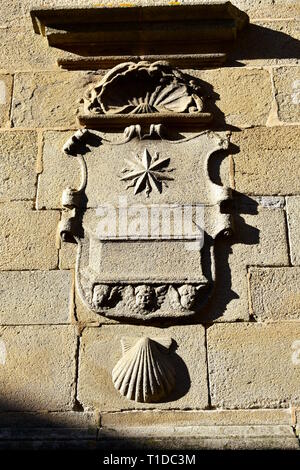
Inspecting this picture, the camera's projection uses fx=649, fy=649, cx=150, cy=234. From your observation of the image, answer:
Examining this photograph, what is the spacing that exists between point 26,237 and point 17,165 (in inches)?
16.4

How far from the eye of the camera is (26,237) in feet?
10.4

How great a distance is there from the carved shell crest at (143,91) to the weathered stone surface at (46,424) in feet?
5.07

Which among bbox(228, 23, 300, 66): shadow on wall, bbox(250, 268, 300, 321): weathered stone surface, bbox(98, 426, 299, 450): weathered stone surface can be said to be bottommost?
bbox(98, 426, 299, 450): weathered stone surface

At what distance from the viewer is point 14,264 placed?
3.09m

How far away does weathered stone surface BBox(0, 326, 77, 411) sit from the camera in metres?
2.81

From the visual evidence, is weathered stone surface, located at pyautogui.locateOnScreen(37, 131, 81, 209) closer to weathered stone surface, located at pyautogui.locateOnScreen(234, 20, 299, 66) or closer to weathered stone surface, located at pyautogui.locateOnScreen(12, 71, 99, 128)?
weathered stone surface, located at pyautogui.locateOnScreen(12, 71, 99, 128)

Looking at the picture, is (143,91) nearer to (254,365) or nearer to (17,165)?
(17,165)

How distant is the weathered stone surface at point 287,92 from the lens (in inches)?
134

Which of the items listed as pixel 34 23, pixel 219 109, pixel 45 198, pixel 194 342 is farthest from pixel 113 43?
pixel 194 342

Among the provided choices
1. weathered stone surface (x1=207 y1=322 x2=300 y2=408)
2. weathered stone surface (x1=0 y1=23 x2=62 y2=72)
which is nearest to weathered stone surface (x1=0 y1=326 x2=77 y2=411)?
weathered stone surface (x1=207 y1=322 x2=300 y2=408)

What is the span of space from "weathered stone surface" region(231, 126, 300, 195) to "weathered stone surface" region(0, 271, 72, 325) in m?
1.01

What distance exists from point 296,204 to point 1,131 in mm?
1579

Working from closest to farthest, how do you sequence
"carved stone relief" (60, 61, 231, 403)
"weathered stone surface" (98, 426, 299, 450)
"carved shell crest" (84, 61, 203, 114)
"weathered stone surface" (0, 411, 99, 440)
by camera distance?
"weathered stone surface" (98, 426, 299, 450)
"weathered stone surface" (0, 411, 99, 440)
"carved stone relief" (60, 61, 231, 403)
"carved shell crest" (84, 61, 203, 114)

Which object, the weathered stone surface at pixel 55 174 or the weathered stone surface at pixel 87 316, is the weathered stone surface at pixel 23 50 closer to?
the weathered stone surface at pixel 55 174
